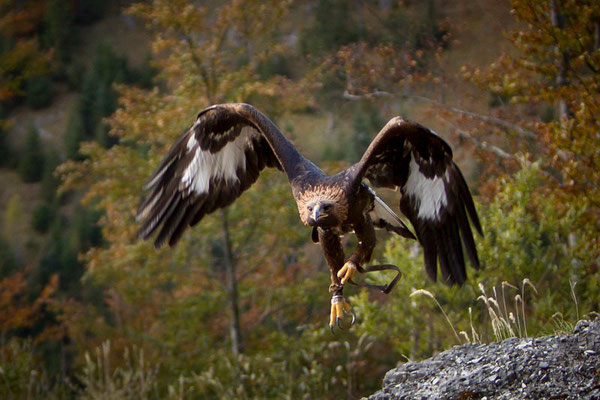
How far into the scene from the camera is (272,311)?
12.1 metres

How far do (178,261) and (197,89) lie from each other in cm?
282

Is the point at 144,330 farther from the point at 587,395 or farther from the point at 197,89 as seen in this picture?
the point at 587,395

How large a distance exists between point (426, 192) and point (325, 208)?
4.11ft

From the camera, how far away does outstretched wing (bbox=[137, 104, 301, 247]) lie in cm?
547

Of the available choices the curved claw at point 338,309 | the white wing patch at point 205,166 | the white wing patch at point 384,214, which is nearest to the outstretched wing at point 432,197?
the white wing patch at point 384,214

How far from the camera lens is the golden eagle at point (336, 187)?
4.43 m

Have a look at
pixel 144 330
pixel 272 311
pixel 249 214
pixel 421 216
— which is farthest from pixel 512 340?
pixel 144 330

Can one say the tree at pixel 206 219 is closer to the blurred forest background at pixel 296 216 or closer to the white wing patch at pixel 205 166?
the blurred forest background at pixel 296 216

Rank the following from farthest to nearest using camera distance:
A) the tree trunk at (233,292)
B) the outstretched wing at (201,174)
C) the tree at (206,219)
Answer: the tree trunk at (233,292) < the tree at (206,219) < the outstretched wing at (201,174)

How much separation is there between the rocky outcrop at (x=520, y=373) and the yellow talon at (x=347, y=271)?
2.50 ft

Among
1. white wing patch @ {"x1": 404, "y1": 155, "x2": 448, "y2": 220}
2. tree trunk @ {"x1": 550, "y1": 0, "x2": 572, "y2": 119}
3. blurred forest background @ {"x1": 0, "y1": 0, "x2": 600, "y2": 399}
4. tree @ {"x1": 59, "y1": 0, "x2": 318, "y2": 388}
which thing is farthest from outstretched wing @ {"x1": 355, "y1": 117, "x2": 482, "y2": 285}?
tree @ {"x1": 59, "y1": 0, "x2": 318, "y2": 388}

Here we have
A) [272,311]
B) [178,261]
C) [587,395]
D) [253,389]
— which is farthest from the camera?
[272,311]

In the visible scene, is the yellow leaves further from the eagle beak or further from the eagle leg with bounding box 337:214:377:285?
the eagle beak

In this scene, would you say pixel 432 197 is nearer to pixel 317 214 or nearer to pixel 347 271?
pixel 347 271
